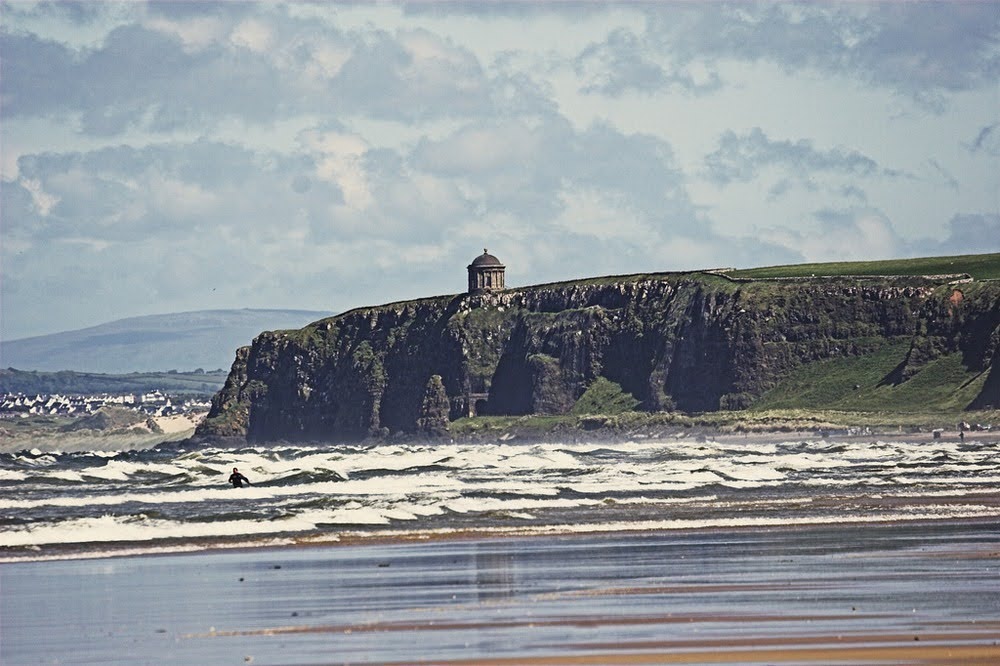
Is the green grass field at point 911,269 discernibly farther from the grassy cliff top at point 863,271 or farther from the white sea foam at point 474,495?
the white sea foam at point 474,495

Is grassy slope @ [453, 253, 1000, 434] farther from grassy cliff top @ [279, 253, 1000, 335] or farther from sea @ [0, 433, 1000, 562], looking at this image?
sea @ [0, 433, 1000, 562]

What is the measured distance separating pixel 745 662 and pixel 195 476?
6098 cm

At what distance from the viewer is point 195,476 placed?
80.2 meters

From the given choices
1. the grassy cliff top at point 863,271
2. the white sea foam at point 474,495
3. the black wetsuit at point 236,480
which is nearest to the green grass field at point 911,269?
the grassy cliff top at point 863,271

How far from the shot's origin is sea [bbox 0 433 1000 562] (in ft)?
139

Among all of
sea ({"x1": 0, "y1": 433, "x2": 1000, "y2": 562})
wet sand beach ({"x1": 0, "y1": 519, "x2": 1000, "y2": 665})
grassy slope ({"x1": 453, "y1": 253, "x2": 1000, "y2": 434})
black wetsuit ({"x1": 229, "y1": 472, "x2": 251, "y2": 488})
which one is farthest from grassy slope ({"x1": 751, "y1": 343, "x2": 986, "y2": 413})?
wet sand beach ({"x1": 0, "y1": 519, "x2": 1000, "y2": 665})

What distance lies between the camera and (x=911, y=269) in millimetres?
186375

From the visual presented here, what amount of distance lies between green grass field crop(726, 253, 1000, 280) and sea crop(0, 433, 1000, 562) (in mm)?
99069

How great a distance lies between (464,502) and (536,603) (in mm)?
23279

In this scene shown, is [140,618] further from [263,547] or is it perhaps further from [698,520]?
[698,520]

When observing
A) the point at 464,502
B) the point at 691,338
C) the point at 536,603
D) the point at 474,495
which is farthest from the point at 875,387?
the point at 536,603

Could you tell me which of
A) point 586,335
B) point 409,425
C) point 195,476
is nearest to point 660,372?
point 586,335

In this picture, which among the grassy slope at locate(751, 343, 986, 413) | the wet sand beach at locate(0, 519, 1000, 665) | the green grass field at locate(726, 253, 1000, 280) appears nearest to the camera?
the wet sand beach at locate(0, 519, 1000, 665)

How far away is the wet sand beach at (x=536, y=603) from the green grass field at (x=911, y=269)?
143477 mm
